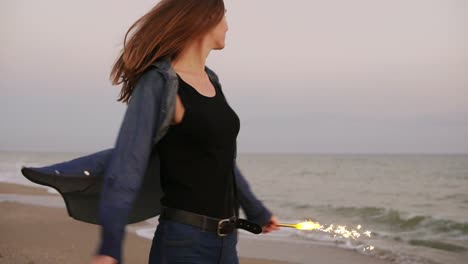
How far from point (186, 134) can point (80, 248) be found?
666 centimetres

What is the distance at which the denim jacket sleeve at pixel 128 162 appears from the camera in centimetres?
169

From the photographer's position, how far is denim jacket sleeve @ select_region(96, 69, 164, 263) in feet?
5.54

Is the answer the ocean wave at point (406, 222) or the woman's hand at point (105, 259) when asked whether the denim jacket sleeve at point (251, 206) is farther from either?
the ocean wave at point (406, 222)

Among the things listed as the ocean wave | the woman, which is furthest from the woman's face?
the ocean wave

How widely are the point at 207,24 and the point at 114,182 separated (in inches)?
27.2

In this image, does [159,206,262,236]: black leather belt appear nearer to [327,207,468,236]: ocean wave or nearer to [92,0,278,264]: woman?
[92,0,278,264]: woman

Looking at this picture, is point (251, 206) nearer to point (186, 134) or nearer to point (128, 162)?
point (186, 134)

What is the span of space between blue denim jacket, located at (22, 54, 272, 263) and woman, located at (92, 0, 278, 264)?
Answer: 10 mm

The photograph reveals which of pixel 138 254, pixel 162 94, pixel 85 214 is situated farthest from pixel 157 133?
pixel 138 254

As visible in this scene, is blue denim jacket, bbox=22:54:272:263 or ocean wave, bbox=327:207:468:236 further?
ocean wave, bbox=327:207:468:236

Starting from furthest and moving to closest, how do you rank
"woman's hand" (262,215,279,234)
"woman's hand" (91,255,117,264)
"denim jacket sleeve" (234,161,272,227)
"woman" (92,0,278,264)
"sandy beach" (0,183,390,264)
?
"sandy beach" (0,183,390,264), "woman's hand" (262,215,279,234), "denim jacket sleeve" (234,161,272,227), "woman" (92,0,278,264), "woman's hand" (91,255,117,264)

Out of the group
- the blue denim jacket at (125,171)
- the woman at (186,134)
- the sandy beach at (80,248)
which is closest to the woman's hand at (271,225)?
the blue denim jacket at (125,171)

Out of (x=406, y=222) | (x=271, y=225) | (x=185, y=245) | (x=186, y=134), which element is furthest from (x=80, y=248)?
(x=406, y=222)

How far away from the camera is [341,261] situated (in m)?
8.17
